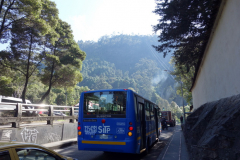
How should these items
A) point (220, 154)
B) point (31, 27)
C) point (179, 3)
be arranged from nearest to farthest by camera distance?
1. point (220, 154)
2. point (179, 3)
3. point (31, 27)

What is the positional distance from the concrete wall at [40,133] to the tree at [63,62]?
41.8 feet

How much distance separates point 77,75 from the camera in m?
25.4

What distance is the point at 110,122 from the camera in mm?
6875

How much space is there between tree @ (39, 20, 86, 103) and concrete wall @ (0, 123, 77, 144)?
12.7 meters

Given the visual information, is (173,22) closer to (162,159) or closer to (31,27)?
(162,159)

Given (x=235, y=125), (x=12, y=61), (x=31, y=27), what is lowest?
(x=235, y=125)

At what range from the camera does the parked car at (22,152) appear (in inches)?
90.6

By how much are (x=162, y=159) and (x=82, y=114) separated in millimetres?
3453

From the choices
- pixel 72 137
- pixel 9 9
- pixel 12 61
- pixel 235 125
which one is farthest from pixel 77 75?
pixel 235 125

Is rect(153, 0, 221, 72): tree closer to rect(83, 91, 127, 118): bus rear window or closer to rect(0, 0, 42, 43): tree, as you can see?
rect(83, 91, 127, 118): bus rear window

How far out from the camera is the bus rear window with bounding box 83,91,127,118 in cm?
691

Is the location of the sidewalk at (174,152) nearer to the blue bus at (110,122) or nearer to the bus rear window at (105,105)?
the blue bus at (110,122)

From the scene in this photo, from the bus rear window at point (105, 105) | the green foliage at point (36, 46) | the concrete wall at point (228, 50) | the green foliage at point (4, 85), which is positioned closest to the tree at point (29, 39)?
the green foliage at point (36, 46)

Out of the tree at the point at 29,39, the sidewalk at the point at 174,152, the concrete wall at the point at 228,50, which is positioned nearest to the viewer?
the concrete wall at the point at 228,50
